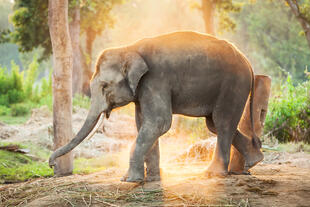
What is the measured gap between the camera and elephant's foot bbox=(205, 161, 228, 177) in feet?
14.9

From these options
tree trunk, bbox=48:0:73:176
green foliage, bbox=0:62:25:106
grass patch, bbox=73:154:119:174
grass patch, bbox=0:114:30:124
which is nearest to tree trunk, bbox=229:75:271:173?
tree trunk, bbox=48:0:73:176

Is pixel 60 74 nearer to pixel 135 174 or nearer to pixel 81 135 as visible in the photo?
pixel 81 135

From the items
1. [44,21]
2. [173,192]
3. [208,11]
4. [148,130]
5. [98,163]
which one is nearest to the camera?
[173,192]

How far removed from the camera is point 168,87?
174 inches

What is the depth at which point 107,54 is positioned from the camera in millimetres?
4551

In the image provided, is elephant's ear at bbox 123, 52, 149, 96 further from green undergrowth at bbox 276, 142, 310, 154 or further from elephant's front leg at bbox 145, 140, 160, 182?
green undergrowth at bbox 276, 142, 310, 154

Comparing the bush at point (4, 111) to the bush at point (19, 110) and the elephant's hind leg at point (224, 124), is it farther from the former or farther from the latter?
the elephant's hind leg at point (224, 124)

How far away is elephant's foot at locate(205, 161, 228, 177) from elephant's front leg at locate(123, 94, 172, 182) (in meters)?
0.82

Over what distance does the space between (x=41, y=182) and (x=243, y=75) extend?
3151 mm

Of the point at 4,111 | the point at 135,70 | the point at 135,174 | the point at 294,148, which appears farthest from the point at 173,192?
the point at 4,111

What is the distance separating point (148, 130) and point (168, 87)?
577 mm

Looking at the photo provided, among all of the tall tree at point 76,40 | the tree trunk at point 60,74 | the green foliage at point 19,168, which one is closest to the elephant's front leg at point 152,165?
the tree trunk at point 60,74

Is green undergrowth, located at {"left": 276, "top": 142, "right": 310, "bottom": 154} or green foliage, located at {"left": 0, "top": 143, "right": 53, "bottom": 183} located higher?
green foliage, located at {"left": 0, "top": 143, "right": 53, "bottom": 183}

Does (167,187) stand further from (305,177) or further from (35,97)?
(35,97)
